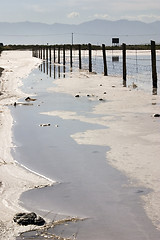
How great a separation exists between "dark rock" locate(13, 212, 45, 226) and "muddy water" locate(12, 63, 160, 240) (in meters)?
0.23

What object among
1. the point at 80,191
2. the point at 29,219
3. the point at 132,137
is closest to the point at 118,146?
the point at 132,137

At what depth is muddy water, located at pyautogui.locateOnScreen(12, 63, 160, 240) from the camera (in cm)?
527

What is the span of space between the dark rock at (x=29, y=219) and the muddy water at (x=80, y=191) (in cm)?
23

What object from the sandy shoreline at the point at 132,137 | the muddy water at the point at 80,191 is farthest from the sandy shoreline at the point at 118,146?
the muddy water at the point at 80,191

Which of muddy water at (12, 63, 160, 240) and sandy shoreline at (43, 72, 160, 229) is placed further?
sandy shoreline at (43, 72, 160, 229)

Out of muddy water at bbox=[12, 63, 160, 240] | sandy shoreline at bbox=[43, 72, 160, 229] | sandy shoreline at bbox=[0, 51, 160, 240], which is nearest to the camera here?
muddy water at bbox=[12, 63, 160, 240]

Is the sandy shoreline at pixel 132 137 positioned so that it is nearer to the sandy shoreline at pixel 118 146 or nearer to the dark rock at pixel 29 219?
the sandy shoreline at pixel 118 146

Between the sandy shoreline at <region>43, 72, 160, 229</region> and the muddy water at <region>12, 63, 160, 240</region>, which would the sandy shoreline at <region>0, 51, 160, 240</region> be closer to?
the sandy shoreline at <region>43, 72, 160, 229</region>

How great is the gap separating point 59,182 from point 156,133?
401 centimetres

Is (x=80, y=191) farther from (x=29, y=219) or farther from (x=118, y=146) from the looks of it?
(x=118, y=146)

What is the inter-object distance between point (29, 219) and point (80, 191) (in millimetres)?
1325

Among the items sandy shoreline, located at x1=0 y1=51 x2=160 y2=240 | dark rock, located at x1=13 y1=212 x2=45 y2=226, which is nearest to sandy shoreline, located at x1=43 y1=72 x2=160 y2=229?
sandy shoreline, located at x1=0 y1=51 x2=160 y2=240

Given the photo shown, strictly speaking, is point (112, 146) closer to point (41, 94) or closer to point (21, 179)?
point (21, 179)

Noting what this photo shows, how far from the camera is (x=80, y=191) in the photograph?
6547mm
